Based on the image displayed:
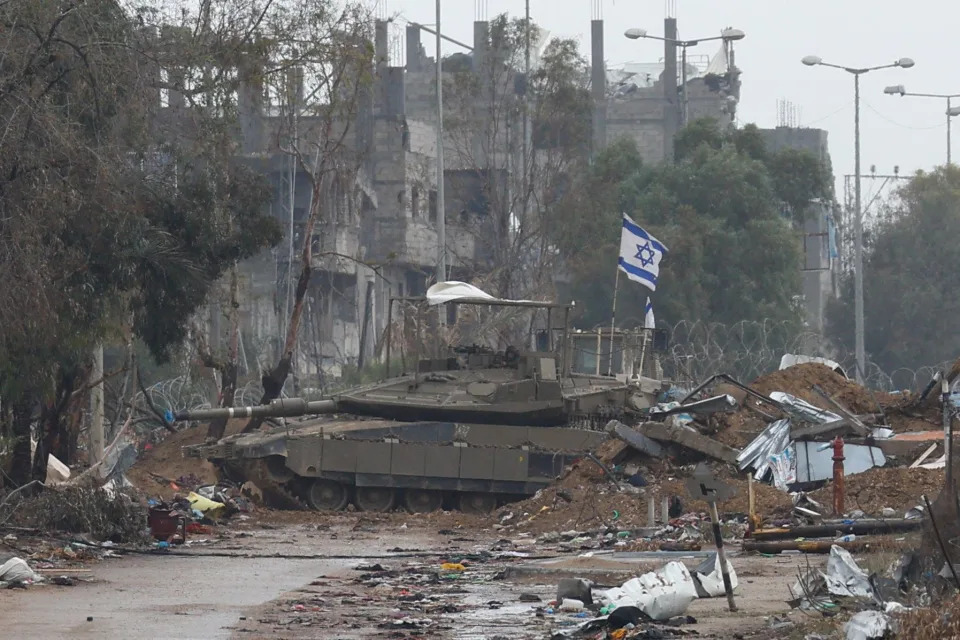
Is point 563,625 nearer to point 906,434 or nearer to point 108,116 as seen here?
point 108,116

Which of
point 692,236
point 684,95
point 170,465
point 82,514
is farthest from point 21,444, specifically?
point 684,95

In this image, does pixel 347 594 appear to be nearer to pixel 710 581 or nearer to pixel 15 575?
pixel 15 575

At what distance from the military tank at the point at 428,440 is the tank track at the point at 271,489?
0.06 feet

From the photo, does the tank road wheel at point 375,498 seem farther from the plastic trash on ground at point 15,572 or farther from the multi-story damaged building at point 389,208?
the multi-story damaged building at point 389,208

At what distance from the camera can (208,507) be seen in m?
22.7

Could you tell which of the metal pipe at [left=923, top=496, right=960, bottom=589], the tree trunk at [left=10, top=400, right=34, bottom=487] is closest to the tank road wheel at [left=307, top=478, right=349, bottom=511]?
the tree trunk at [left=10, top=400, right=34, bottom=487]

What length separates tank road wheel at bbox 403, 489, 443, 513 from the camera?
81.4 feet

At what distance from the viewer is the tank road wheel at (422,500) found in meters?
24.8

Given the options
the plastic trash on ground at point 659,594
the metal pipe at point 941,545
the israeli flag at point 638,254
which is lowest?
the plastic trash on ground at point 659,594

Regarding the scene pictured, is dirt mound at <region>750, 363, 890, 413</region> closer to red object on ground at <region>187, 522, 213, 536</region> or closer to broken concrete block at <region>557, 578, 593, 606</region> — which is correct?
red object on ground at <region>187, 522, 213, 536</region>

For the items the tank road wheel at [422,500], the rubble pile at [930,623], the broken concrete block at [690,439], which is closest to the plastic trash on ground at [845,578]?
the rubble pile at [930,623]

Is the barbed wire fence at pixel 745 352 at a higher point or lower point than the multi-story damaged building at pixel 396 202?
lower

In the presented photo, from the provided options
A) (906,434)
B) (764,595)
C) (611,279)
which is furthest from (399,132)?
(764,595)

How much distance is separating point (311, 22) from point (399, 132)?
2727 centimetres
